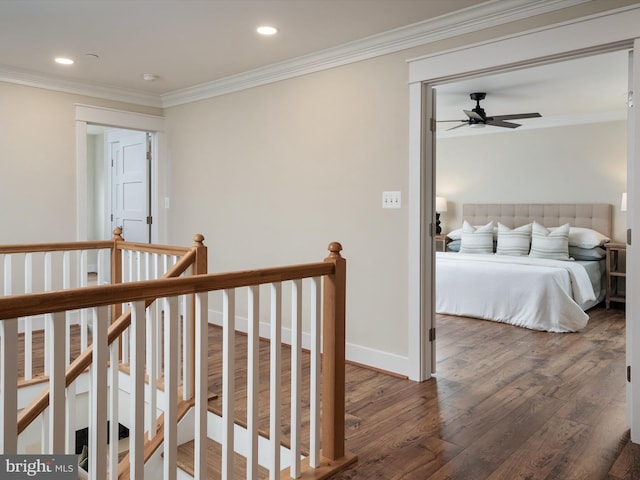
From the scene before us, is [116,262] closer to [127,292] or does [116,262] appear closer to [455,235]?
[127,292]

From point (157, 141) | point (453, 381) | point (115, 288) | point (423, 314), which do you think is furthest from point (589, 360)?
point (157, 141)

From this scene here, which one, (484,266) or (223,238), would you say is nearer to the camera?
(223,238)

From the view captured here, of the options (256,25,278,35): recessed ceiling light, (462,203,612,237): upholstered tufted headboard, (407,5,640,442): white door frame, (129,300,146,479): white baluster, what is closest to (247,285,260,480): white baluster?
(129,300,146,479): white baluster

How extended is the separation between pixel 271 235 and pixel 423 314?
1521 mm

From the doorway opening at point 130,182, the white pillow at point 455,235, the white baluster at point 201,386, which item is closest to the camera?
the white baluster at point 201,386

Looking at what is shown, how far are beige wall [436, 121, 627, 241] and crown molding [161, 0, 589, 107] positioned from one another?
3947 millimetres

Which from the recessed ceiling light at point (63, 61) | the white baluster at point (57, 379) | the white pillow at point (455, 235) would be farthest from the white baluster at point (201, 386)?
the white pillow at point (455, 235)

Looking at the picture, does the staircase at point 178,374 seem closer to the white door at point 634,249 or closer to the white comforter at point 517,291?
the white door at point 634,249

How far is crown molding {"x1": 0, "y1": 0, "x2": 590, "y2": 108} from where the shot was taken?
273cm

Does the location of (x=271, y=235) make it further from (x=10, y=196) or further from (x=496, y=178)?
(x=496, y=178)

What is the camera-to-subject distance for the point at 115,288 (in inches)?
54.9

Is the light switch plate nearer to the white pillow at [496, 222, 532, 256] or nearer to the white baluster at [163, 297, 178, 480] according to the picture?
the white baluster at [163, 297, 178, 480]

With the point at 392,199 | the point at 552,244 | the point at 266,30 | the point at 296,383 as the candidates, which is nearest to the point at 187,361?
the point at 296,383

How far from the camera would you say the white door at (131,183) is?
5.28 metres
